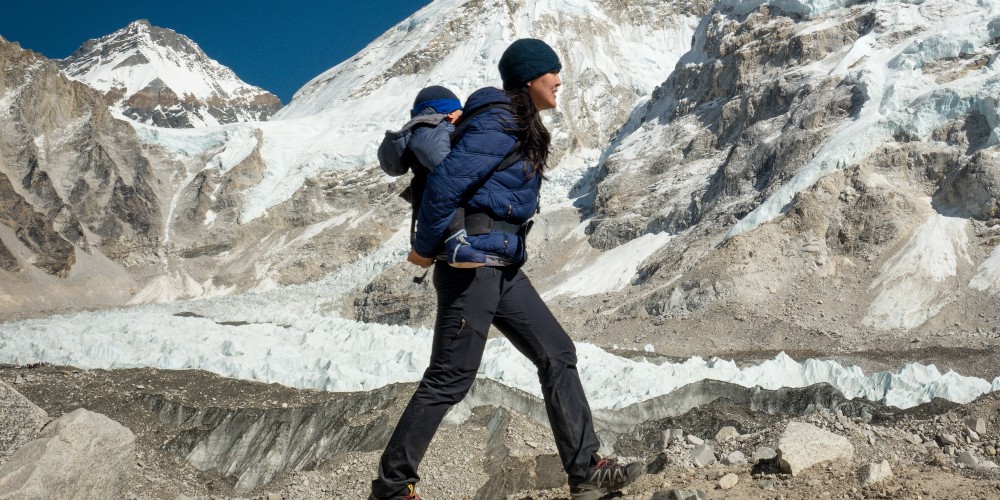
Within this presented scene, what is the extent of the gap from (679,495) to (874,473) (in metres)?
1.28

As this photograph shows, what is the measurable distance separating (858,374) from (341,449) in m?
10.5

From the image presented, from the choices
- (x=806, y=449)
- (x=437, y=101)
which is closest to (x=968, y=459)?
(x=806, y=449)

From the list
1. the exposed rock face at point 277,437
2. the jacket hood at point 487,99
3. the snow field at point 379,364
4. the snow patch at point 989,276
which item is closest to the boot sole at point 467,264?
the jacket hood at point 487,99

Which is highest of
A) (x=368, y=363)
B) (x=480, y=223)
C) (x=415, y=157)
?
(x=415, y=157)

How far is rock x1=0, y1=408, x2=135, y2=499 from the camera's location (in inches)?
229

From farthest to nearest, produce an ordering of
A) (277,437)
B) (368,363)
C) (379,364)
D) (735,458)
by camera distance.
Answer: (368,363) < (379,364) < (277,437) < (735,458)

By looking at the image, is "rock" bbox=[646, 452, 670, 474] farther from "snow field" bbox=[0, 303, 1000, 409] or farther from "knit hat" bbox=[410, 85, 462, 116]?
"snow field" bbox=[0, 303, 1000, 409]

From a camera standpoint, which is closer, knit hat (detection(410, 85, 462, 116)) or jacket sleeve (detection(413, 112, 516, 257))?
jacket sleeve (detection(413, 112, 516, 257))

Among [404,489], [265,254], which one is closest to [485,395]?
[404,489]

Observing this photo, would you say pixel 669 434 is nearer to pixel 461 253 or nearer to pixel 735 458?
pixel 735 458

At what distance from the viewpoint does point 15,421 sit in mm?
7184

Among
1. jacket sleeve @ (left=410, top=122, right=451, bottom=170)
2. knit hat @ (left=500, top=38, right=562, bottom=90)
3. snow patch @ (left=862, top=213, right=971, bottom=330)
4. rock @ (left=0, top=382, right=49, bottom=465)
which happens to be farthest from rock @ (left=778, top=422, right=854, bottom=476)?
snow patch @ (left=862, top=213, right=971, bottom=330)

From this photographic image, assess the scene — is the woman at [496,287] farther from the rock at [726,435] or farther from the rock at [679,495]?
the rock at [726,435]

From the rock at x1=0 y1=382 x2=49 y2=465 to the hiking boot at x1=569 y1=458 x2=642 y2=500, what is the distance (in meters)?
4.80
